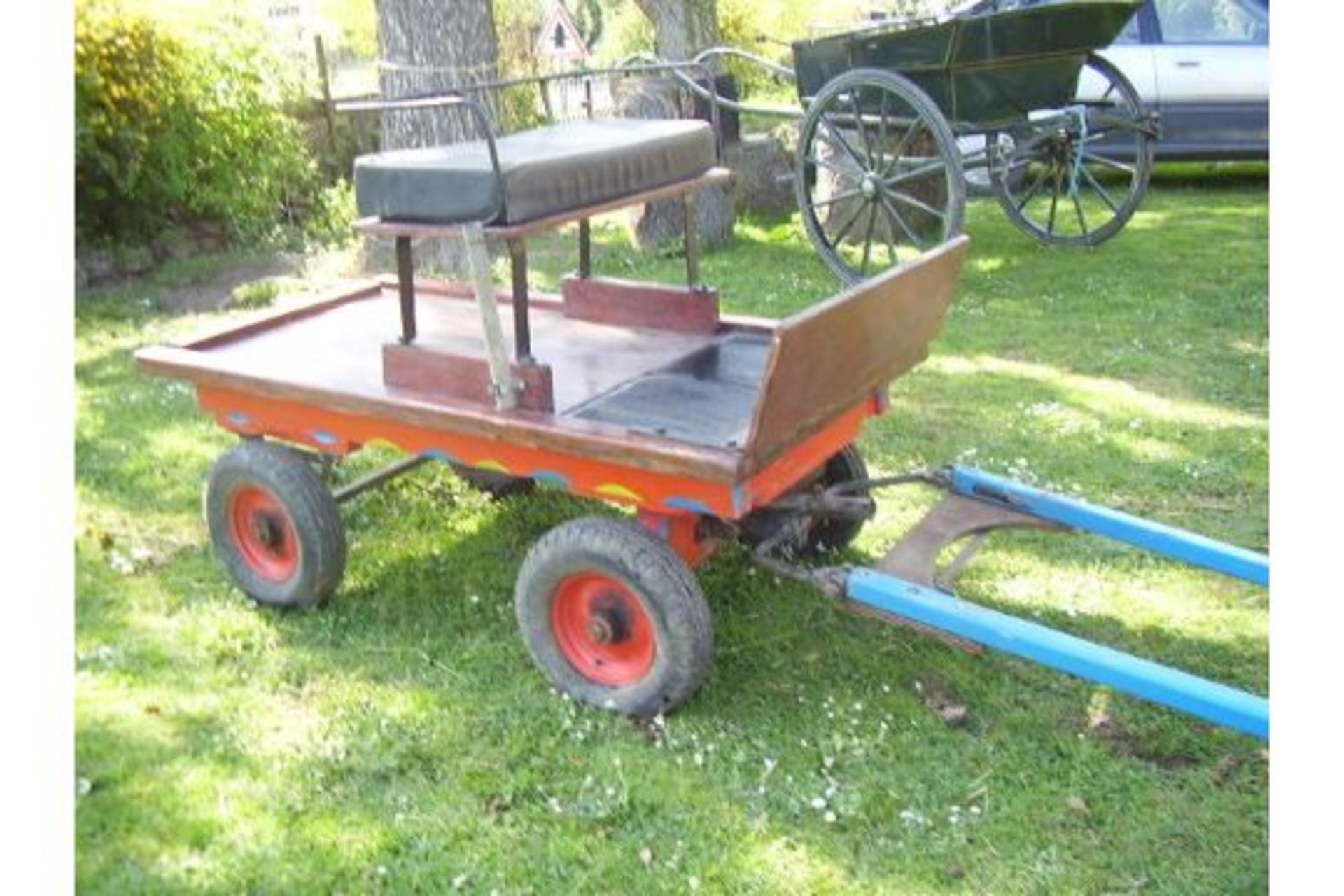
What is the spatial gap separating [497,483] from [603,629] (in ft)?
4.33

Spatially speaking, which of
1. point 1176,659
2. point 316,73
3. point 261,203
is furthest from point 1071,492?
point 316,73

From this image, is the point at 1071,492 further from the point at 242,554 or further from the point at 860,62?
the point at 860,62

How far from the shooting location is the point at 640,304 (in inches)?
169

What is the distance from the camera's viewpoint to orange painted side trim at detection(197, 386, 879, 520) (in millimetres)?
3201

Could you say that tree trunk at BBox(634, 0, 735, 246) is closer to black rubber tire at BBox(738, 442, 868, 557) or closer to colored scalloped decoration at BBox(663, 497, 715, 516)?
black rubber tire at BBox(738, 442, 868, 557)

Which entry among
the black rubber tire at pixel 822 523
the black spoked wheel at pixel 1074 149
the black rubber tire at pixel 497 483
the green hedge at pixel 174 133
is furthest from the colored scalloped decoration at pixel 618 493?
the green hedge at pixel 174 133

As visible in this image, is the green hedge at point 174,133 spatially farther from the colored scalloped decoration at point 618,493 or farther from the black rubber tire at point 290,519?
the colored scalloped decoration at point 618,493

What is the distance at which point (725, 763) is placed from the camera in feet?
10.6

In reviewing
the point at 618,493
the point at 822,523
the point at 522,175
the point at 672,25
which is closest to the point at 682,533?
the point at 618,493

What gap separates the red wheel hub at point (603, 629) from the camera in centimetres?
337

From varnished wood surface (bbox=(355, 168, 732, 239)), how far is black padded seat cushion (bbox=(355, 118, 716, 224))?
0.05ft

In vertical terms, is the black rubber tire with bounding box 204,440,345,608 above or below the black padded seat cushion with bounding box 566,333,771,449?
below

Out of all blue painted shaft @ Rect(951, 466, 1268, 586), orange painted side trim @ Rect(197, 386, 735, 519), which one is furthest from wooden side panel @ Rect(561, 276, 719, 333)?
blue painted shaft @ Rect(951, 466, 1268, 586)

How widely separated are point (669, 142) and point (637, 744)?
1.60 meters
